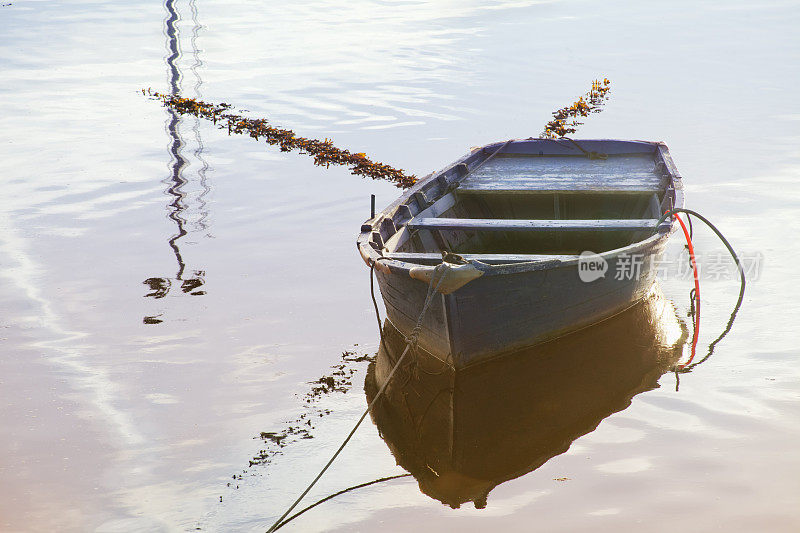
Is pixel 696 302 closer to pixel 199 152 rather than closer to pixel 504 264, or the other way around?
pixel 504 264

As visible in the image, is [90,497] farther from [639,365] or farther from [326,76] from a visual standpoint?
[326,76]

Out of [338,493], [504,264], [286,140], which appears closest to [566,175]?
[504,264]

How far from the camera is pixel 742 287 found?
→ 8.96 metres

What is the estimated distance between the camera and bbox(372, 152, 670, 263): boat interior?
8.60 m

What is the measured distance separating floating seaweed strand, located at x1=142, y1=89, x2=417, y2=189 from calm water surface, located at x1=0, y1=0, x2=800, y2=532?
0.35m

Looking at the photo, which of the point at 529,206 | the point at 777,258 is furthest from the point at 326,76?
the point at 777,258

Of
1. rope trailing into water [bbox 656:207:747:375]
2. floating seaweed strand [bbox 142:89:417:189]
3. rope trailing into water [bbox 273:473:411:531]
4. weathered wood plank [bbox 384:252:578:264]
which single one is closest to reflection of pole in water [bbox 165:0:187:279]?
floating seaweed strand [bbox 142:89:417:189]

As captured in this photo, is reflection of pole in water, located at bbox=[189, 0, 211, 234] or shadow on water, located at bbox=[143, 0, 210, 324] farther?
reflection of pole in water, located at bbox=[189, 0, 211, 234]

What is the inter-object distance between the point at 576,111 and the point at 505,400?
1111cm

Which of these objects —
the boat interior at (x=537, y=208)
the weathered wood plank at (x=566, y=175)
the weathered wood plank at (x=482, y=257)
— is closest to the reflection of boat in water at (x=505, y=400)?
the weathered wood plank at (x=482, y=257)

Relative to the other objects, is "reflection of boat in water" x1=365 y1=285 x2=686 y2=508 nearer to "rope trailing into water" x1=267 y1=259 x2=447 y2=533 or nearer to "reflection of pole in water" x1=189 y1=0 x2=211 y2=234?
"rope trailing into water" x1=267 y1=259 x2=447 y2=533

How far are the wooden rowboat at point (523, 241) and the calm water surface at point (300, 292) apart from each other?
28.2 inches

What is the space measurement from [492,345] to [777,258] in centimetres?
459

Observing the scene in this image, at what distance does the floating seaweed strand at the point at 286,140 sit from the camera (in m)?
13.9
